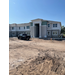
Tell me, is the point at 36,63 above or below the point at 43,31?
below

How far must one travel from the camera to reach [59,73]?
328cm

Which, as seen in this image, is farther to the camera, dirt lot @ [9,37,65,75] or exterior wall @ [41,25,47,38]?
exterior wall @ [41,25,47,38]

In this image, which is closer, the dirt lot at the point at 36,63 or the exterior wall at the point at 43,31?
the dirt lot at the point at 36,63

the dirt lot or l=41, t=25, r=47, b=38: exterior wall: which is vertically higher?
l=41, t=25, r=47, b=38: exterior wall

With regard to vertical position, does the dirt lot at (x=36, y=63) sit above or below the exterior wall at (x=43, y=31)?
below

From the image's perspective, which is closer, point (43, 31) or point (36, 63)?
point (36, 63)

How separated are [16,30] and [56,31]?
66.7 feet
